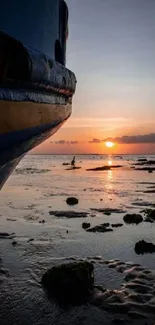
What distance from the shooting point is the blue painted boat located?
9.50ft

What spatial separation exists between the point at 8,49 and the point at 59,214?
9517 mm

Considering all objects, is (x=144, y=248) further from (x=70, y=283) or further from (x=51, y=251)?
(x=70, y=283)

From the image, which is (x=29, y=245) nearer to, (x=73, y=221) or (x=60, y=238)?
(x=60, y=238)

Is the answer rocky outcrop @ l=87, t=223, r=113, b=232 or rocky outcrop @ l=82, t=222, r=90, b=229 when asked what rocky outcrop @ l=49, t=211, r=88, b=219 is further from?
rocky outcrop @ l=87, t=223, r=113, b=232

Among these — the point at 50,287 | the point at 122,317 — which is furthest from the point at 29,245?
the point at 122,317

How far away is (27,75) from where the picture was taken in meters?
3.09

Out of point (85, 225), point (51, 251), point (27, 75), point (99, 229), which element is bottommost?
point (51, 251)

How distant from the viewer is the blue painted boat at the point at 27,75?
2.90 metres

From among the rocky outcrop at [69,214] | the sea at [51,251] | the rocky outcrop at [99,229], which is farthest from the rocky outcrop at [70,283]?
the rocky outcrop at [69,214]

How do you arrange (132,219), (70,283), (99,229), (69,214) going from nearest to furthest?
(70,283) < (99,229) < (132,219) < (69,214)

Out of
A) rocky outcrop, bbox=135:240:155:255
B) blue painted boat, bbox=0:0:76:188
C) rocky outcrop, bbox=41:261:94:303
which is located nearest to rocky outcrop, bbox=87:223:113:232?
rocky outcrop, bbox=135:240:155:255

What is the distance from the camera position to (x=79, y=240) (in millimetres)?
8406

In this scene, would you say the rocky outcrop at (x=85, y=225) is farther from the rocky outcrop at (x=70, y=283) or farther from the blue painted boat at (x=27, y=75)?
the blue painted boat at (x=27, y=75)

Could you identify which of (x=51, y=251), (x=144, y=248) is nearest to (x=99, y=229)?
(x=144, y=248)
